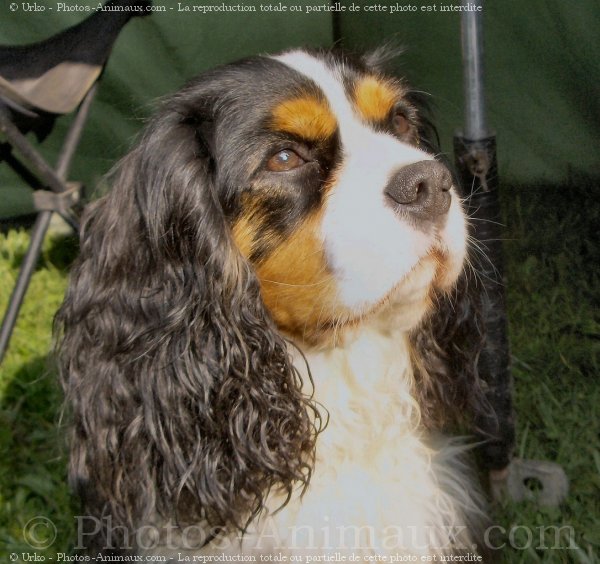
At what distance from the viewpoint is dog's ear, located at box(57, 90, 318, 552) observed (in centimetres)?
192

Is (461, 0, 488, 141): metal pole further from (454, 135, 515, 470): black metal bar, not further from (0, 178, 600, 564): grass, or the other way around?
(0, 178, 600, 564): grass

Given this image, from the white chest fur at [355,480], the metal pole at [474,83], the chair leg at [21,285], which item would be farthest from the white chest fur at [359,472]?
the chair leg at [21,285]

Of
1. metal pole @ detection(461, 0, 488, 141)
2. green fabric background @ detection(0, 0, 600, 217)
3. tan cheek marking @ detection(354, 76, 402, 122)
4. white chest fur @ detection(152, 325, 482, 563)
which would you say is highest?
tan cheek marking @ detection(354, 76, 402, 122)

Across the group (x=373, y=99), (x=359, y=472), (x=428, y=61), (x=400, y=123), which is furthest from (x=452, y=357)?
(x=428, y=61)

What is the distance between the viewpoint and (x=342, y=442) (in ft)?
6.83

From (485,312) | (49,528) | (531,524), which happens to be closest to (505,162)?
(485,312)

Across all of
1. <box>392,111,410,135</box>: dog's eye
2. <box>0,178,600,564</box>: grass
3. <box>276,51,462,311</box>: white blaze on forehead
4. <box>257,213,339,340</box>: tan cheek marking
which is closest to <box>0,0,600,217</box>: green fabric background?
<box>0,178,600,564</box>: grass

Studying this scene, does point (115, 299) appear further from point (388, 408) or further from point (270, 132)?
point (388, 408)

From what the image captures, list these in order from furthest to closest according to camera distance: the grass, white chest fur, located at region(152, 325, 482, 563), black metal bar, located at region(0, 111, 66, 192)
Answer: black metal bar, located at region(0, 111, 66, 192) < the grass < white chest fur, located at region(152, 325, 482, 563)

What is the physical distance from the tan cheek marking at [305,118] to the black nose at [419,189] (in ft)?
0.74

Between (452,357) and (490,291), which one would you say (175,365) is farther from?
(490,291)

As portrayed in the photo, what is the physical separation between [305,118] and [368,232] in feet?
1.02

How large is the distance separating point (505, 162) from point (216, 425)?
1533 millimetres

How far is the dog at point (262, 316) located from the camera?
5.98ft
